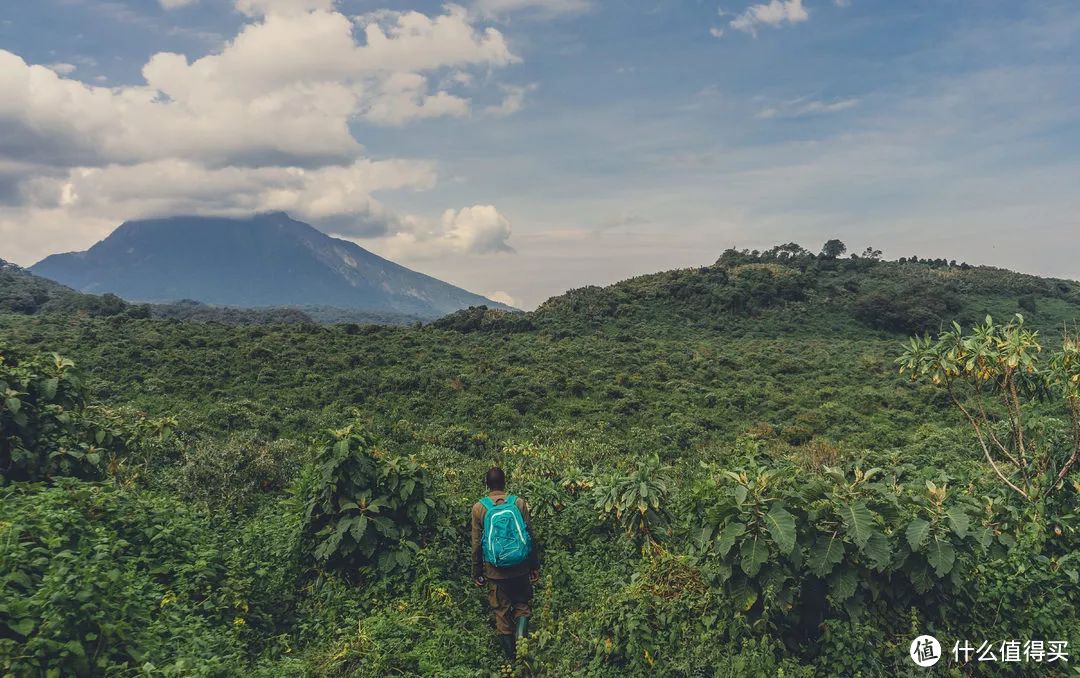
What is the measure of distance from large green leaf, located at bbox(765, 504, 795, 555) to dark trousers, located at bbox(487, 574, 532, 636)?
7.43ft

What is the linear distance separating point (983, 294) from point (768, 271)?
826 inches

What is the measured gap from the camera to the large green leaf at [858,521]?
4.18 meters

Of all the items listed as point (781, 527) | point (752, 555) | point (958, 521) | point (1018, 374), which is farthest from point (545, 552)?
point (1018, 374)

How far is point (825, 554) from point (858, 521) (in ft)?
1.08

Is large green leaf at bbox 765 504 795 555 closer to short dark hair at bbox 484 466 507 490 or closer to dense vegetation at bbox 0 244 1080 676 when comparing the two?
dense vegetation at bbox 0 244 1080 676

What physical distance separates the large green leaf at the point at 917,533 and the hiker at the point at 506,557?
2972 millimetres

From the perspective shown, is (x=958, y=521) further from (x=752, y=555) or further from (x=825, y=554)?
(x=752, y=555)

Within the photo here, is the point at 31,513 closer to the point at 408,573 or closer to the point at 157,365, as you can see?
the point at 408,573

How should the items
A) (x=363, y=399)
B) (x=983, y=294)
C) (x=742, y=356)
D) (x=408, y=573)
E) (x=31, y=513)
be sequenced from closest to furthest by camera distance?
(x=31, y=513) → (x=408, y=573) → (x=363, y=399) → (x=742, y=356) → (x=983, y=294)

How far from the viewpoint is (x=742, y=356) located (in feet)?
A: 118

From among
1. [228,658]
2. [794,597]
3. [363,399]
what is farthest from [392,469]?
[363,399]

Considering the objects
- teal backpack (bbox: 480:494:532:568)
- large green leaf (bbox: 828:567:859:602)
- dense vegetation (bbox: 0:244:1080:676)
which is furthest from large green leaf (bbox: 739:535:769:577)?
teal backpack (bbox: 480:494:532:568)

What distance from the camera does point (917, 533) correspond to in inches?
168

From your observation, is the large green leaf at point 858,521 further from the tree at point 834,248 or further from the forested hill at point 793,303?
the tree at point 834,248
